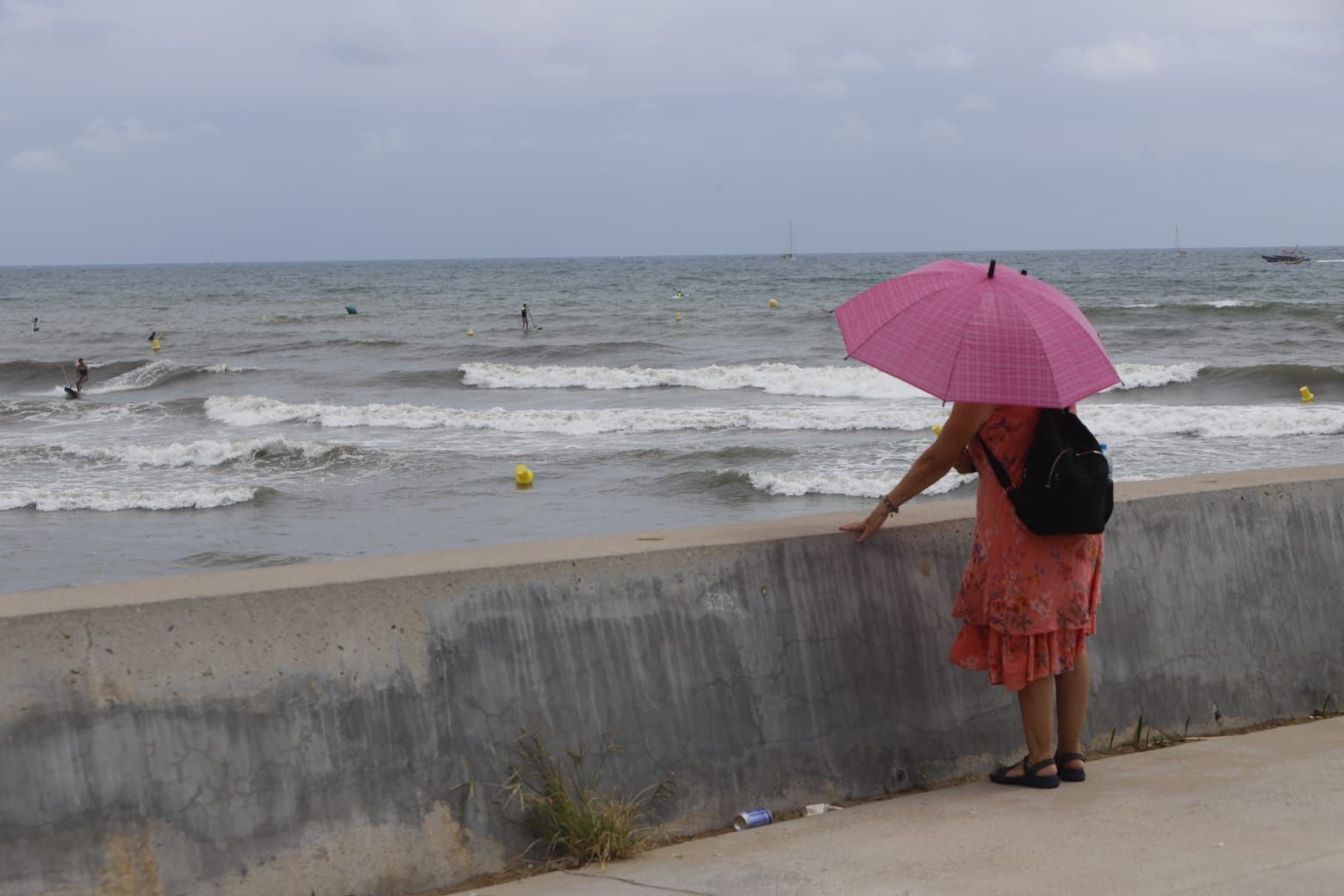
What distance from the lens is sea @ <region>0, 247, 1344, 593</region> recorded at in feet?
48.3

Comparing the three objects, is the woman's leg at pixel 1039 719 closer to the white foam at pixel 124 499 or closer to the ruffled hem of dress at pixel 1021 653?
the ruffled hem of dress at pixel 1021 653

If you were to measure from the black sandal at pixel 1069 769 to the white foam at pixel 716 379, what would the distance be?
23176 millimetres

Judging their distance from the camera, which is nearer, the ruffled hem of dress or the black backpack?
the black backpack

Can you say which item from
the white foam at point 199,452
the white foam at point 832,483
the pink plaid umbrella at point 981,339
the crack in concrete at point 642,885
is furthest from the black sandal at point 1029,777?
the white foam at point 199,452

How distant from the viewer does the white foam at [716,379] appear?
1111 inches

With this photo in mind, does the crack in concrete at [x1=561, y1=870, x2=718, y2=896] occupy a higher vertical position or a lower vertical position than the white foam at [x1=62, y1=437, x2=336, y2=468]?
lower

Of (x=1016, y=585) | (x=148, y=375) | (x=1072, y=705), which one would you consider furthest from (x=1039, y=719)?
(x=148, y=375)

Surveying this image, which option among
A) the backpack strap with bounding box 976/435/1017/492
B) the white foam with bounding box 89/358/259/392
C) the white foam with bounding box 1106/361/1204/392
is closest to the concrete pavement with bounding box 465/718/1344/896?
the backpack strap with bounding box 976/435/1017/492

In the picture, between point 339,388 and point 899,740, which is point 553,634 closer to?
point 899,740

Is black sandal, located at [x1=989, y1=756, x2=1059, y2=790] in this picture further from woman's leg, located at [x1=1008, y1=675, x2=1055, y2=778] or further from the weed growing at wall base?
the weed growing at wall base

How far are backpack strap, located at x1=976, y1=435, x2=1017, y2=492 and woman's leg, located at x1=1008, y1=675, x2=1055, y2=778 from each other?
0.57 metres

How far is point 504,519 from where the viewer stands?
48.3 feet

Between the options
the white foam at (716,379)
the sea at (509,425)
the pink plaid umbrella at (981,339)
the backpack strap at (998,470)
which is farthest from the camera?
the white foam at (716,379)

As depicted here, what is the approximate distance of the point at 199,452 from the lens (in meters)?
20.1
